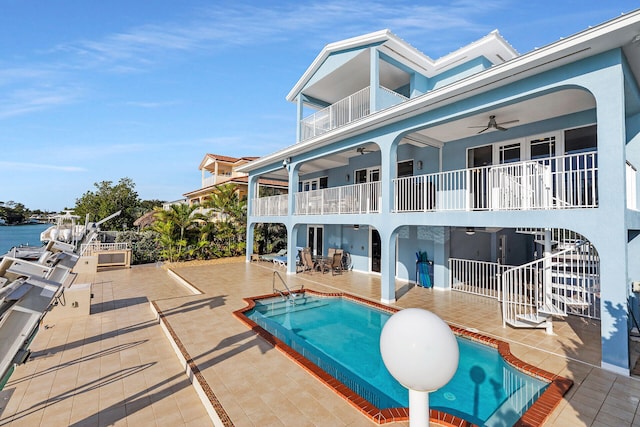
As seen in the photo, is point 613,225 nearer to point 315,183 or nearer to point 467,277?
point 467,277

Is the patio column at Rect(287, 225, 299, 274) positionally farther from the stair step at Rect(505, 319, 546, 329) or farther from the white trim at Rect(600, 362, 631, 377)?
the white trim at Rect(600, 362, 631, 377)

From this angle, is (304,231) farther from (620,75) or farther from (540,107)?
(620,75)

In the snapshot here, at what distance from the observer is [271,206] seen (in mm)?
16672

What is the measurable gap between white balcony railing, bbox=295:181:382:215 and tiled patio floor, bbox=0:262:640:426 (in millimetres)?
3747

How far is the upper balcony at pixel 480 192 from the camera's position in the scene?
675 centimetres

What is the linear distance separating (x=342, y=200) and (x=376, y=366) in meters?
7.30

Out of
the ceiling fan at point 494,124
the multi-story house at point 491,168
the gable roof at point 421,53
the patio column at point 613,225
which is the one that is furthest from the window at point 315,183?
the patio column at point 613,225

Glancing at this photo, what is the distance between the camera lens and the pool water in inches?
185

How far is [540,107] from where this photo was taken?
8227 mm

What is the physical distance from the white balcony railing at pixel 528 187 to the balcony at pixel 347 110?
362cm

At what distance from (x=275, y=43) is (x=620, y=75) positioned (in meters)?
12.1

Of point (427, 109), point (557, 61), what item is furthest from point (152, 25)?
point (557, 61)

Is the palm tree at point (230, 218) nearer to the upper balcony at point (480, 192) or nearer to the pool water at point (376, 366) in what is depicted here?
the upper balcony at point (480, 192)

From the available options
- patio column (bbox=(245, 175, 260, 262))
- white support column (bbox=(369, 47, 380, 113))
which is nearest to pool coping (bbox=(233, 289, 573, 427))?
white support column (bbox=(369, 47, 380, 113))
